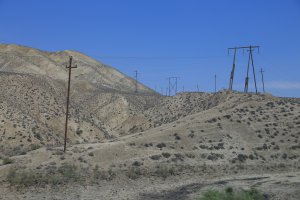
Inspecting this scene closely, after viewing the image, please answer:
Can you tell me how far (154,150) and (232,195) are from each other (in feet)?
67.9

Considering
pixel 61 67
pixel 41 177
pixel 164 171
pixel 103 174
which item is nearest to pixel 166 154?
pixel 164 171

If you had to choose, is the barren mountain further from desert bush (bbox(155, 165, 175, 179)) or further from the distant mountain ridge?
the distant mountain ridge

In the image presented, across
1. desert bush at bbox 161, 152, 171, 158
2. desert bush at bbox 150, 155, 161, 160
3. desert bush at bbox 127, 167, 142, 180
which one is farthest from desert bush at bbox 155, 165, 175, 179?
desert bush at bbox 161, 152, 171, 158

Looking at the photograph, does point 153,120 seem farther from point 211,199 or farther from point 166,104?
point 211,199

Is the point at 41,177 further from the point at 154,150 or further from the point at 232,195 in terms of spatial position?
the point at 232,195

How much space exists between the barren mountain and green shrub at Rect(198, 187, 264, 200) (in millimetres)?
897

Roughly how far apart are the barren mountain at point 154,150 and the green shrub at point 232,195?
897 mm

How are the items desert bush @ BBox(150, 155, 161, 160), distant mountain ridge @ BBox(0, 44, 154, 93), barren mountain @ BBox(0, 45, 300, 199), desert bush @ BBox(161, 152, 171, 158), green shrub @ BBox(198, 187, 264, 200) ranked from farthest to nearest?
distant mountain ridge @ BBox(0, 44, 154, 93) < desert bush @ BBox(161, 152, 171, 158) < desert bush @ BBox(150, 155, 161, 160) < barren mountain @ BBox(0, 45, 300, 199) < green shrub @ BBox(198, 187, 264, 200)

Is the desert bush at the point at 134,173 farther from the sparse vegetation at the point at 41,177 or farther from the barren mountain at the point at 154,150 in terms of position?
the sparse vegetation at the point at 41,177

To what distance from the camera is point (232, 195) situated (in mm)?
27656

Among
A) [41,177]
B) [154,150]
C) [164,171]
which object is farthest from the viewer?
[154,150]

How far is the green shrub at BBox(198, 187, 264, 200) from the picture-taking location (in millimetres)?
26597

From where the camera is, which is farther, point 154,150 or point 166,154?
point 154,150

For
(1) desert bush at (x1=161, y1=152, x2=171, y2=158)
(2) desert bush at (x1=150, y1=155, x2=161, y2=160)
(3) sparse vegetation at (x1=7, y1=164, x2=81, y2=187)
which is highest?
(1) desert bush at (x1=161, y1=152, x2=171, y2=158)
